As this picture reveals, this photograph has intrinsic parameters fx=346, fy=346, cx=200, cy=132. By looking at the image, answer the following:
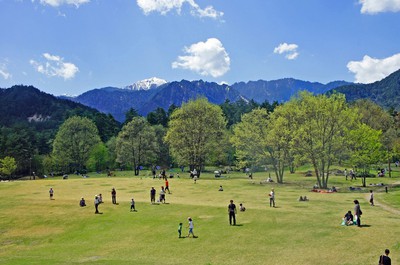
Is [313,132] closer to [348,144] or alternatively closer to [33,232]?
[348,144]

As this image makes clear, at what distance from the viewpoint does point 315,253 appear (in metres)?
25.0

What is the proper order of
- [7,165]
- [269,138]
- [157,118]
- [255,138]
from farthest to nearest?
[157,118]
[7,165]
[255,138]
[269,138]

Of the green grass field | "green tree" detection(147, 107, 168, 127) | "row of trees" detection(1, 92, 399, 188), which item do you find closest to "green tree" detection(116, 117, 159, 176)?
"row of trees" detection(1, 92, 399, 188)

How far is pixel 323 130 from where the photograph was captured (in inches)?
2517

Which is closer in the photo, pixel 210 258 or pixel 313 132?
pixel 210 258

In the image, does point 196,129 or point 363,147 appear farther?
point 196,129

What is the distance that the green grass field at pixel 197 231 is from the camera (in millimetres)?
26000

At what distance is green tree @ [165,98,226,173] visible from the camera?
8756 cm

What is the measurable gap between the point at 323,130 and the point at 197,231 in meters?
39.3

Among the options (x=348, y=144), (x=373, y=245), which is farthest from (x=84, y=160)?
(x=373, y=245)

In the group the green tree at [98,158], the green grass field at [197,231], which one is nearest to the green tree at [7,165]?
the green tree at [98,158]

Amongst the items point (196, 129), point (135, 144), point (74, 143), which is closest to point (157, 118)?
point (74, 143)

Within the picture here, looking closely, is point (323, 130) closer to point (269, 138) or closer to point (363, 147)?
point (363, 147)

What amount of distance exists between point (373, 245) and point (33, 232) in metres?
33.8
